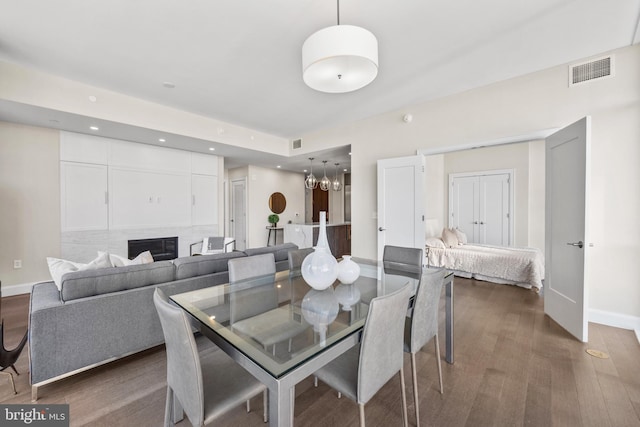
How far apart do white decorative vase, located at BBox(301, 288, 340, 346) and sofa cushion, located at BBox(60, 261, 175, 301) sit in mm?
1283

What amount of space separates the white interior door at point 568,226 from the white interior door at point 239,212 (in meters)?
6.40

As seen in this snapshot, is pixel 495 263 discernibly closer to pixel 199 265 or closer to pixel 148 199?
pixel 199 265

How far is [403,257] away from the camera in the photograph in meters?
2.62

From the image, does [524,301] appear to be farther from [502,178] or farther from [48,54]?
[48,54]

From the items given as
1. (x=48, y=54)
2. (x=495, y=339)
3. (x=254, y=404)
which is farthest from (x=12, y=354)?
(x=495, y=339)

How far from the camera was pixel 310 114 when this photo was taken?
4.52m

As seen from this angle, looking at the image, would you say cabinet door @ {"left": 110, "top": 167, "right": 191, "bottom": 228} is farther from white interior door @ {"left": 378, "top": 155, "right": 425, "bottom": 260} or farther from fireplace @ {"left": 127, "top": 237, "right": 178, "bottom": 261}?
white interior door @ {"left": 378, "top": 155, "right": 425, "bottom": 260}

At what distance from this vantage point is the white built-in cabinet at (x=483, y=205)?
244 inches

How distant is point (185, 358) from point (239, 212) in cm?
689

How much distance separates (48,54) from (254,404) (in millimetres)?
3894

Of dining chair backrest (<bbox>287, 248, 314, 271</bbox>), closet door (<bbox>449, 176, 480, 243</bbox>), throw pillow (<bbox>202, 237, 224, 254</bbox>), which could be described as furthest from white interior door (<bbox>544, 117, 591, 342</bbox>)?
throw pillow (<bbox>202, 237, 224, 254</bbox>)

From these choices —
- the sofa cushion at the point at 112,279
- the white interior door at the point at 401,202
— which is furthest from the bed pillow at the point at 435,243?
the sofa cushion at the point at 112,279

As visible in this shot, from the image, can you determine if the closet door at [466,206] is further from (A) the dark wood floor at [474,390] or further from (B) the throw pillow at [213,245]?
(B) the throw pillow at [213,245]

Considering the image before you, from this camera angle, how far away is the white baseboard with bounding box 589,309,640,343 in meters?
2.67
